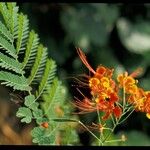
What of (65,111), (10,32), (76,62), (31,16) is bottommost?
(76,62)

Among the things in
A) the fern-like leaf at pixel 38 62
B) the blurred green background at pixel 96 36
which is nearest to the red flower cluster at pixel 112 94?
the fern-like leaf at pixel 38 62

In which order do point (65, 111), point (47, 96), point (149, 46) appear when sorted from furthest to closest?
point (149, 46), point (65, 111), point (47, 96)

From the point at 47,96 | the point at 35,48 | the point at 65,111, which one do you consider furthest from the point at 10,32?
the point at 65,111

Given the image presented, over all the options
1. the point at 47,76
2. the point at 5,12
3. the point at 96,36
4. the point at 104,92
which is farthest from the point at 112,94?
the point at 96,36

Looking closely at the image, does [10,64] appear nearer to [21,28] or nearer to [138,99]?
[21,28]

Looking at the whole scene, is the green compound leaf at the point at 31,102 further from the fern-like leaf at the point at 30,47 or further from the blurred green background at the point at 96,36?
the blurred green background at the point at 96,36

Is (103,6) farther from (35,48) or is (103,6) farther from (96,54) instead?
(35,48)

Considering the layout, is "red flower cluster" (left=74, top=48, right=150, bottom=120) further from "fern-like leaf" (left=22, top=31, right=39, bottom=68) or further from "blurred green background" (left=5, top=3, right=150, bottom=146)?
"blurred green background" (left=5, top=3, right=150, bottom=146)
